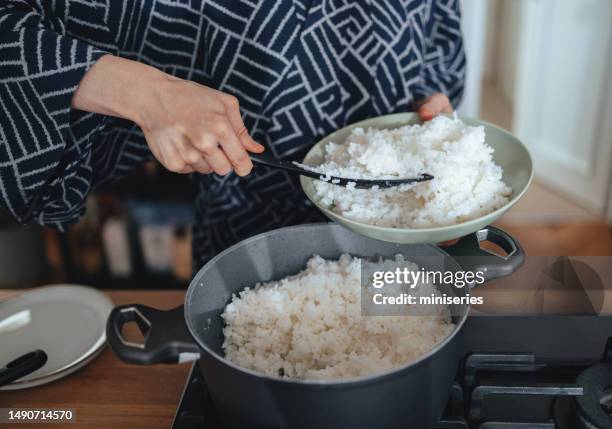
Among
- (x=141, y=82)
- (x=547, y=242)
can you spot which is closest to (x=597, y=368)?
(x=141, y=82)

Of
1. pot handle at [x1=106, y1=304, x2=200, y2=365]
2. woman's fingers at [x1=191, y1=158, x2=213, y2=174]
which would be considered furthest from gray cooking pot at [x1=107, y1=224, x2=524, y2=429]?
woman's fingers at [x1=191, y1=158, x2=213, y2=174]

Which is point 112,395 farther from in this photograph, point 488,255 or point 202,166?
point 488,255

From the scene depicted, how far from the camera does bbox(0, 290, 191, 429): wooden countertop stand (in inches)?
31.6

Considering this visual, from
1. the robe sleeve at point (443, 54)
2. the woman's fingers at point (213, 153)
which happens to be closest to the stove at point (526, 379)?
the woman's fingers at point (213, 153)

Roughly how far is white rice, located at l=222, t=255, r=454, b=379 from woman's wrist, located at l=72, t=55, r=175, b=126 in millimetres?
298

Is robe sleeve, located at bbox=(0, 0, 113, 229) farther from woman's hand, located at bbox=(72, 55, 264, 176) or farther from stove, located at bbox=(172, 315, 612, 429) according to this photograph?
stove, located at bbox=(172, 315, 612, 429)

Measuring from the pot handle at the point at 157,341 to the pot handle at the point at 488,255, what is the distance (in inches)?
14.6

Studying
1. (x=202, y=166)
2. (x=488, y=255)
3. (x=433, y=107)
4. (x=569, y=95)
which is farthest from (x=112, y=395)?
(x=569, y=95)

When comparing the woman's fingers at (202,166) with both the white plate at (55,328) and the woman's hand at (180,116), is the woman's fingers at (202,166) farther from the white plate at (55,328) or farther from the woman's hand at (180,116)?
the white plate at (55,328)

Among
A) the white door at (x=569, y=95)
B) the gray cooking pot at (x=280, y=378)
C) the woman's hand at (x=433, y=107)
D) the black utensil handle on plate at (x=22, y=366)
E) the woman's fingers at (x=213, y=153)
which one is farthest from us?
the white door at (x=569, y=95)

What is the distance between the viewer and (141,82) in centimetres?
75

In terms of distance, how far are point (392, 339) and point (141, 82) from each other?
47cm

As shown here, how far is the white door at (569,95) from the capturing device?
2.48m

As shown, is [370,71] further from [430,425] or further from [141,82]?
[430,425]
